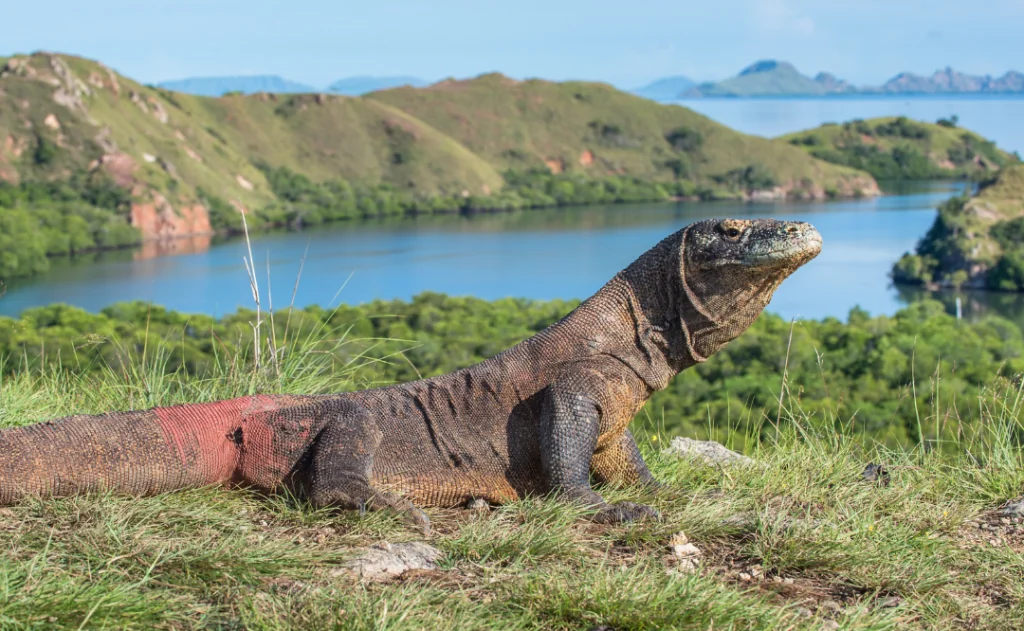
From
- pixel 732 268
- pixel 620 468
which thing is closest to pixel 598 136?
pixel 620 468

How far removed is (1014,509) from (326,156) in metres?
160

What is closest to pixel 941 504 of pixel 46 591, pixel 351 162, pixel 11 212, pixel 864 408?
pixel 46 591

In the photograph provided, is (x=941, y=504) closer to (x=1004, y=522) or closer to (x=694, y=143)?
(x=1004, y=522)

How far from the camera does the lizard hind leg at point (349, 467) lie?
4.61 metres

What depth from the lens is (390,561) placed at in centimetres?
396

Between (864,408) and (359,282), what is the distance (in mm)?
52672

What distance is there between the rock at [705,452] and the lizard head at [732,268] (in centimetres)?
99

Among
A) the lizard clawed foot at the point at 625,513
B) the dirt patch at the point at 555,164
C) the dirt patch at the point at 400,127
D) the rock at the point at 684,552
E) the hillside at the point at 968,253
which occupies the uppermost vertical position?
the dirt patch at the point at 400,127

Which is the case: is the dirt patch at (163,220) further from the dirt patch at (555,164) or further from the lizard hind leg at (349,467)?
the lizard hind leg at (349,467)

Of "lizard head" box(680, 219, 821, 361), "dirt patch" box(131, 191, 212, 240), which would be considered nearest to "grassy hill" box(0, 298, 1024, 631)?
"lizard head" box(680, 219, 821, 361)

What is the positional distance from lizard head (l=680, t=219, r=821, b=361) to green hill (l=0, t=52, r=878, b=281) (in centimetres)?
8201

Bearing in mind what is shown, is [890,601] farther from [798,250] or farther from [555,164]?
[555,164]

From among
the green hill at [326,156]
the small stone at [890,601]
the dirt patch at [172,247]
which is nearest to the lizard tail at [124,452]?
the small stone at [890,601]

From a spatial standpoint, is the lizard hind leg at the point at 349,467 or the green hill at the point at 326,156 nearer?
the lizard hind leg at the point at 349,467
